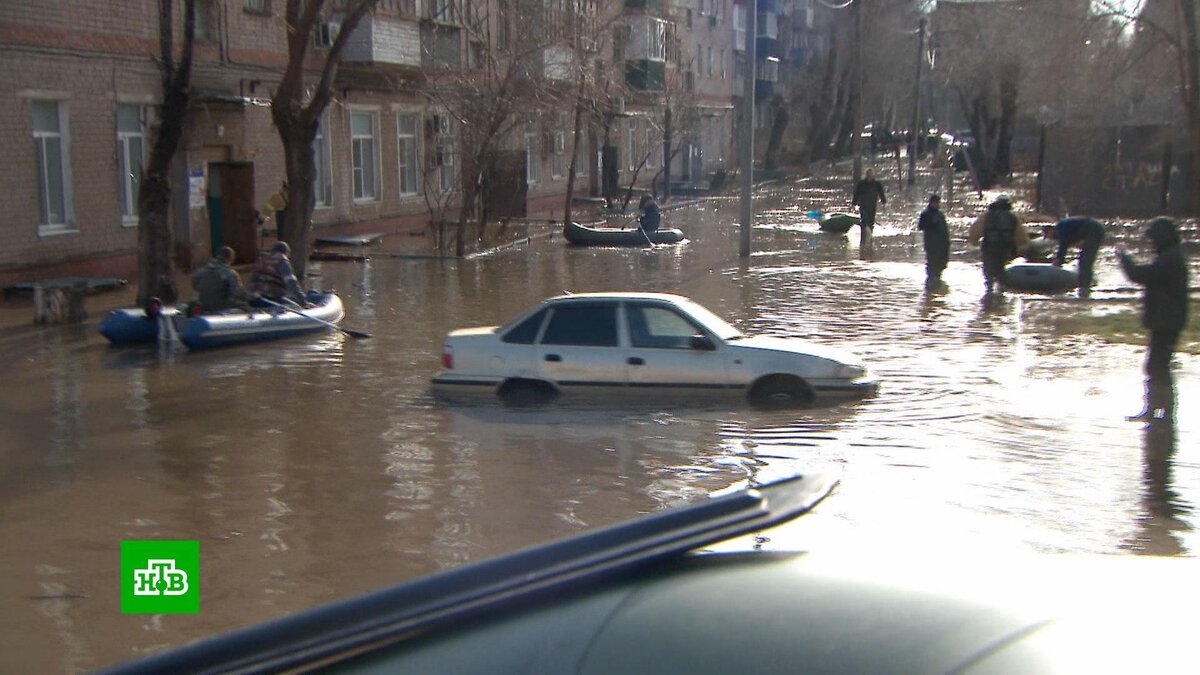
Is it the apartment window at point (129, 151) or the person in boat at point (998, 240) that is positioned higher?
the apartment window at point (129, 151)

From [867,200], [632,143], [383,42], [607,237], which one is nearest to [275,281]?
[383,42]

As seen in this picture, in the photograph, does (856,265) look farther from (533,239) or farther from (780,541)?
(780,541)

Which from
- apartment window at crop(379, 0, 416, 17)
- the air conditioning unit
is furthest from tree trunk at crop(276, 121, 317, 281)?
apartment window at crop(379, 0, 416, 17)

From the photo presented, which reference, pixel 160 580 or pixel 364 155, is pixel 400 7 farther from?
pixel 160 580

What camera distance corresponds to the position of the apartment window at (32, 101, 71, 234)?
2114cm

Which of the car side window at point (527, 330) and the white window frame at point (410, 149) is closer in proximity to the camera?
the car side window at point (527, 330)

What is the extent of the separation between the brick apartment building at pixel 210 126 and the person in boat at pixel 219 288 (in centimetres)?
510

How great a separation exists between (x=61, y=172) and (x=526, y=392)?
12843mm

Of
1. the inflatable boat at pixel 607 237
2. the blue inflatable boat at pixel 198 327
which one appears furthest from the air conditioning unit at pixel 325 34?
the blue inflatable boat at pixel 198 327

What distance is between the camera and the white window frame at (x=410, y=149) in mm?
34281

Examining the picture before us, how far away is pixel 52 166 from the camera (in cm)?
2156

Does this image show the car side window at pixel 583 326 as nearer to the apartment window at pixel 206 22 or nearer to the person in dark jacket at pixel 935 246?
the person in dark jacket at pixel 935 246

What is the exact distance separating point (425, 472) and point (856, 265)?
733 inches

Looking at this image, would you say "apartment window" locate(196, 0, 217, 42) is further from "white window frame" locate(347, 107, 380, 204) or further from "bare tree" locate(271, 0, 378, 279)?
"white window frame" locate(347, 107, 380, 204)
